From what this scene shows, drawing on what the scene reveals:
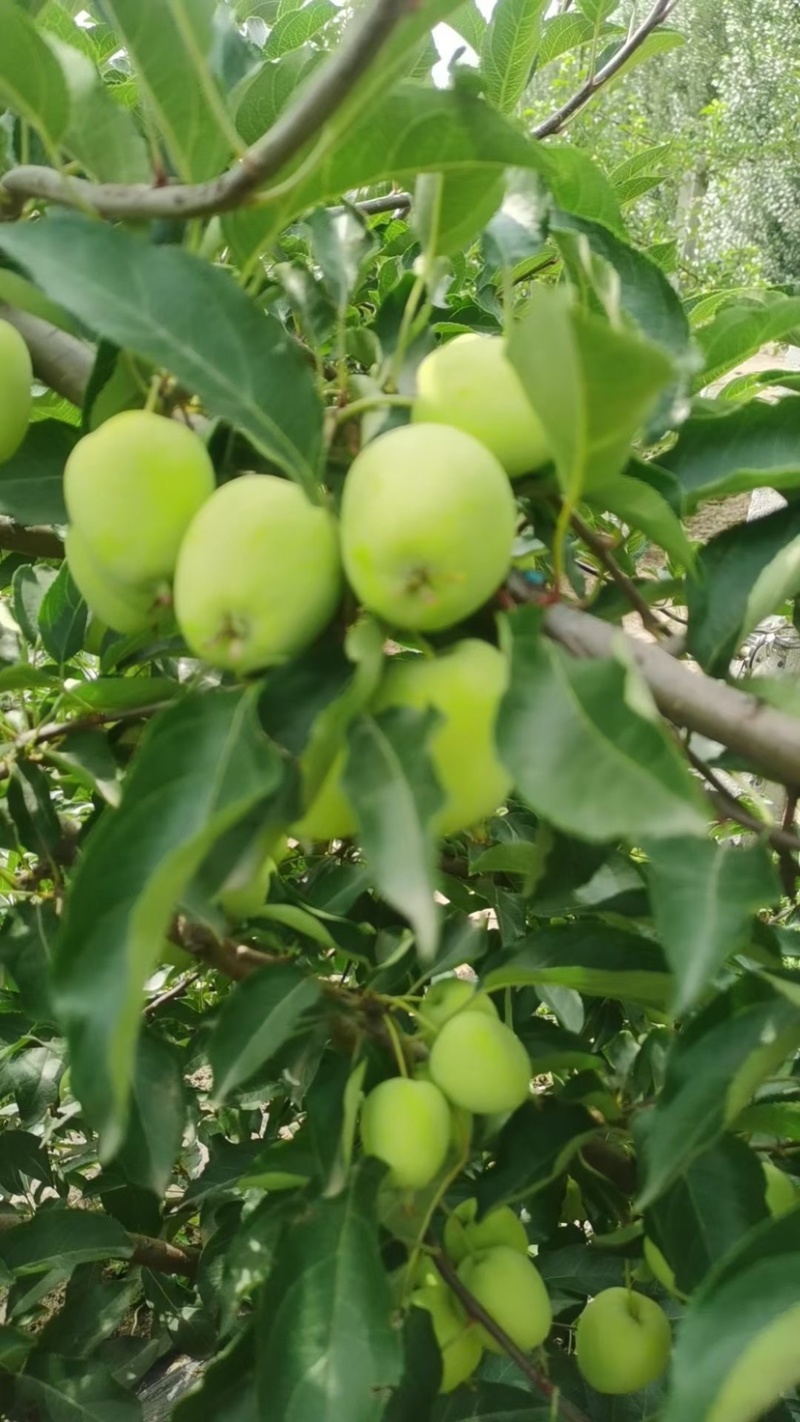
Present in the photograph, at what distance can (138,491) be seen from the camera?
0.45 m

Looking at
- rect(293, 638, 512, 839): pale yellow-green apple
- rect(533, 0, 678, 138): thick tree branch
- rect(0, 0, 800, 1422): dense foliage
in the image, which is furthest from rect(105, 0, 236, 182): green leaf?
rect(533, 0, 678, 138): thick tree branch

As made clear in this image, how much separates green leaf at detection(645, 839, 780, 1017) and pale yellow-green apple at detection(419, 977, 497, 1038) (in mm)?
264

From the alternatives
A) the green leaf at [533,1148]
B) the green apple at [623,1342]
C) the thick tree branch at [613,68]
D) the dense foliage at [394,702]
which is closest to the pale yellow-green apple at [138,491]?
the dense foliage at [394,702]

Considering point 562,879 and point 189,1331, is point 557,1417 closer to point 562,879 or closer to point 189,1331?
point 562,879

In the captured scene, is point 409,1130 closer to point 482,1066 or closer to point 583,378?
point 482,1066

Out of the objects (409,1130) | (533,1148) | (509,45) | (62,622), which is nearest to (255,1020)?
(409,1130)

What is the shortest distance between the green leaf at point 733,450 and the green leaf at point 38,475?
1.08ft

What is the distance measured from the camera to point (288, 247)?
3.59ft

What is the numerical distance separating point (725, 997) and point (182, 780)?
29 centimetres

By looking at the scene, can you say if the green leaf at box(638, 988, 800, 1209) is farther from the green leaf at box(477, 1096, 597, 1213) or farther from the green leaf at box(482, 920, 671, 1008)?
the green leaf at box(477, 1096, 597, 1213)

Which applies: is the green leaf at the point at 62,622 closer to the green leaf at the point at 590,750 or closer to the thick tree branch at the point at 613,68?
the green leaf at the point at 590,750

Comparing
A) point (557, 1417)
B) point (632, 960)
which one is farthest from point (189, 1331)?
point (632, 960)

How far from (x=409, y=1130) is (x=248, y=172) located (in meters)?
0.49

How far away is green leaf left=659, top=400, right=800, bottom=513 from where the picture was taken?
0.56m
